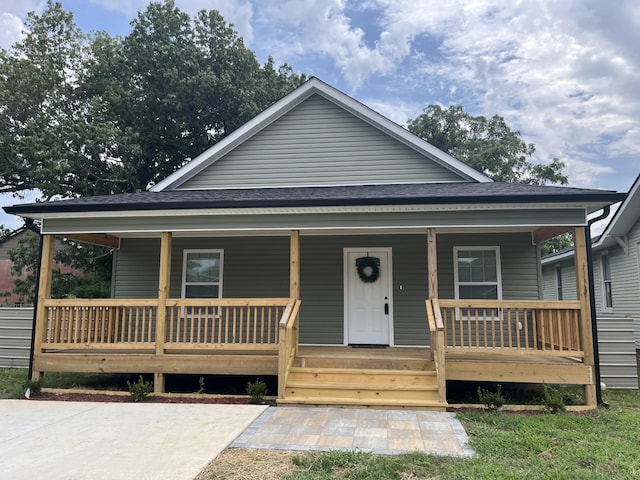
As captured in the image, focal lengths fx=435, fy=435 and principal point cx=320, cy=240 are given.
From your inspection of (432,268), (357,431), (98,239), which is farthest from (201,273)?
(357,431)

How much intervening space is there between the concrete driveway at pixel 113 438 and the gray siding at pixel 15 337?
3531mm

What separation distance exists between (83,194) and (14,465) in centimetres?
1522

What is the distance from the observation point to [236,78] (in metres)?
20.0

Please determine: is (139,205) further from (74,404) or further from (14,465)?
(14,465)

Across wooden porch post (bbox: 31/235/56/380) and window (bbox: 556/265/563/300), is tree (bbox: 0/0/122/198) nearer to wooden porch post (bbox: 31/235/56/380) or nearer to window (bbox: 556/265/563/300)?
wooden porch post (bbox: 31/235/56/380)

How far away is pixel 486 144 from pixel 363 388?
22434 mm

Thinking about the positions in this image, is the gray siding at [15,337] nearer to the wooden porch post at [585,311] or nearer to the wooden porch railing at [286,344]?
the wooden porch railing at [286,344]

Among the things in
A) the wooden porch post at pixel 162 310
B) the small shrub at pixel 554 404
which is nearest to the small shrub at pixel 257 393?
the wooden porch post at pixel 162 310

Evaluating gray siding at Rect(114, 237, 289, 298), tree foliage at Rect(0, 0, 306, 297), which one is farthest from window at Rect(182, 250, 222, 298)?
tree foliage at Rect(0, 0, 306, 297)

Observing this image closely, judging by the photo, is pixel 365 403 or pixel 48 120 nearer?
pixel 365 403

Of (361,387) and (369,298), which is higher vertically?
(369,298)

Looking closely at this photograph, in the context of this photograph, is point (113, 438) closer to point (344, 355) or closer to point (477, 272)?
point (344, 355)

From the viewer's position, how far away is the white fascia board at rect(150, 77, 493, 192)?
32.8 ft

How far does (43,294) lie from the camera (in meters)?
7.54
